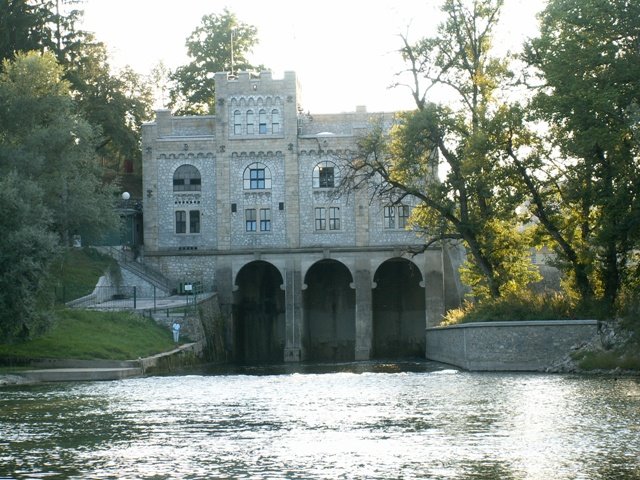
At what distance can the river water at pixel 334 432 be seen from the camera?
57.7 feet

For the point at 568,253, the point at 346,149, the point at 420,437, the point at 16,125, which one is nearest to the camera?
the point at 420,437

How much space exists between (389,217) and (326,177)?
4902 mm

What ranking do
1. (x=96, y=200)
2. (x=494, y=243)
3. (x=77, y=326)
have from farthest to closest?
(x=96, y=200)
(x=77, y=326)
(x=494, y=243)

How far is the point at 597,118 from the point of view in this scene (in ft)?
130

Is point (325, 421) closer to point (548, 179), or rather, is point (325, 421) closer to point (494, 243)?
point (548, 179)

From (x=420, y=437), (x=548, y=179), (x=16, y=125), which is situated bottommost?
(x=420, y=437)

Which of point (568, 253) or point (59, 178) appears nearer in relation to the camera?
point (568, 253)

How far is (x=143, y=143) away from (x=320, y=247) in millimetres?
13573

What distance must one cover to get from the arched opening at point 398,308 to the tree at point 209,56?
20859 mm

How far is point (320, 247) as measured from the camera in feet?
255

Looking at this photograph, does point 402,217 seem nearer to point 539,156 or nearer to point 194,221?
point 194,221

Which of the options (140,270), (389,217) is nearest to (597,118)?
(389,217)

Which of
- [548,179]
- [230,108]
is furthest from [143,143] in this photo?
[548,179]

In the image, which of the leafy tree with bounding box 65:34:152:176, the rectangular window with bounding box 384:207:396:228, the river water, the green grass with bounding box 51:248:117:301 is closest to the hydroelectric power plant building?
the rectangular window with bounding box 384:207:396:228
